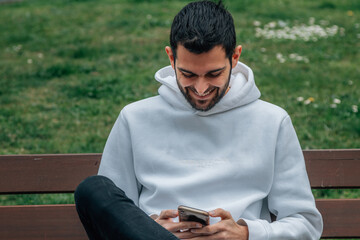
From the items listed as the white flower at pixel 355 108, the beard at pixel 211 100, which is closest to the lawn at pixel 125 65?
the white flower at pixel 355 108

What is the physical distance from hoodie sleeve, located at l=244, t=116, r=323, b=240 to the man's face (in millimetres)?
350

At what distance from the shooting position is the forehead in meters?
2.49

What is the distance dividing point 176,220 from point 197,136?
1.34ft

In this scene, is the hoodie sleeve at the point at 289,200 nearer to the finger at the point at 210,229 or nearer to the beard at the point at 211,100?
the finger at the point at 210,229

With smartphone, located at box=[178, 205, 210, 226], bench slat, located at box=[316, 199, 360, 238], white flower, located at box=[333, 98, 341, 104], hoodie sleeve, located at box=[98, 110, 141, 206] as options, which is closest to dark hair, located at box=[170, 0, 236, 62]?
hoodie sleeve, located at box=[98, 110, 141, 206]

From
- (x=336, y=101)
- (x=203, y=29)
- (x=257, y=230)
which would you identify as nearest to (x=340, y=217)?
(x=257, y=230)

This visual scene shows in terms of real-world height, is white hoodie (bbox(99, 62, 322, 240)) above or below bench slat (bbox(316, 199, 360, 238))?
above

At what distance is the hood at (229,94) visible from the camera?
264cm

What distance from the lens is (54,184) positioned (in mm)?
2982

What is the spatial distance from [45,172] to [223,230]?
3.66 ft

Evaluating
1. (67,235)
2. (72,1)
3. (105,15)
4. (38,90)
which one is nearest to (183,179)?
(67,235)

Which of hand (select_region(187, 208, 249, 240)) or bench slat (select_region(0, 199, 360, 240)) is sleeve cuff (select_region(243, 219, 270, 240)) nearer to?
hand (select_region(187, 208, 249, 240))

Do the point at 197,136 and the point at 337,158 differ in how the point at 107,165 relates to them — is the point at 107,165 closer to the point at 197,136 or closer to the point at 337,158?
the point at 197,136

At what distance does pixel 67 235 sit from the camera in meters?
3.00
